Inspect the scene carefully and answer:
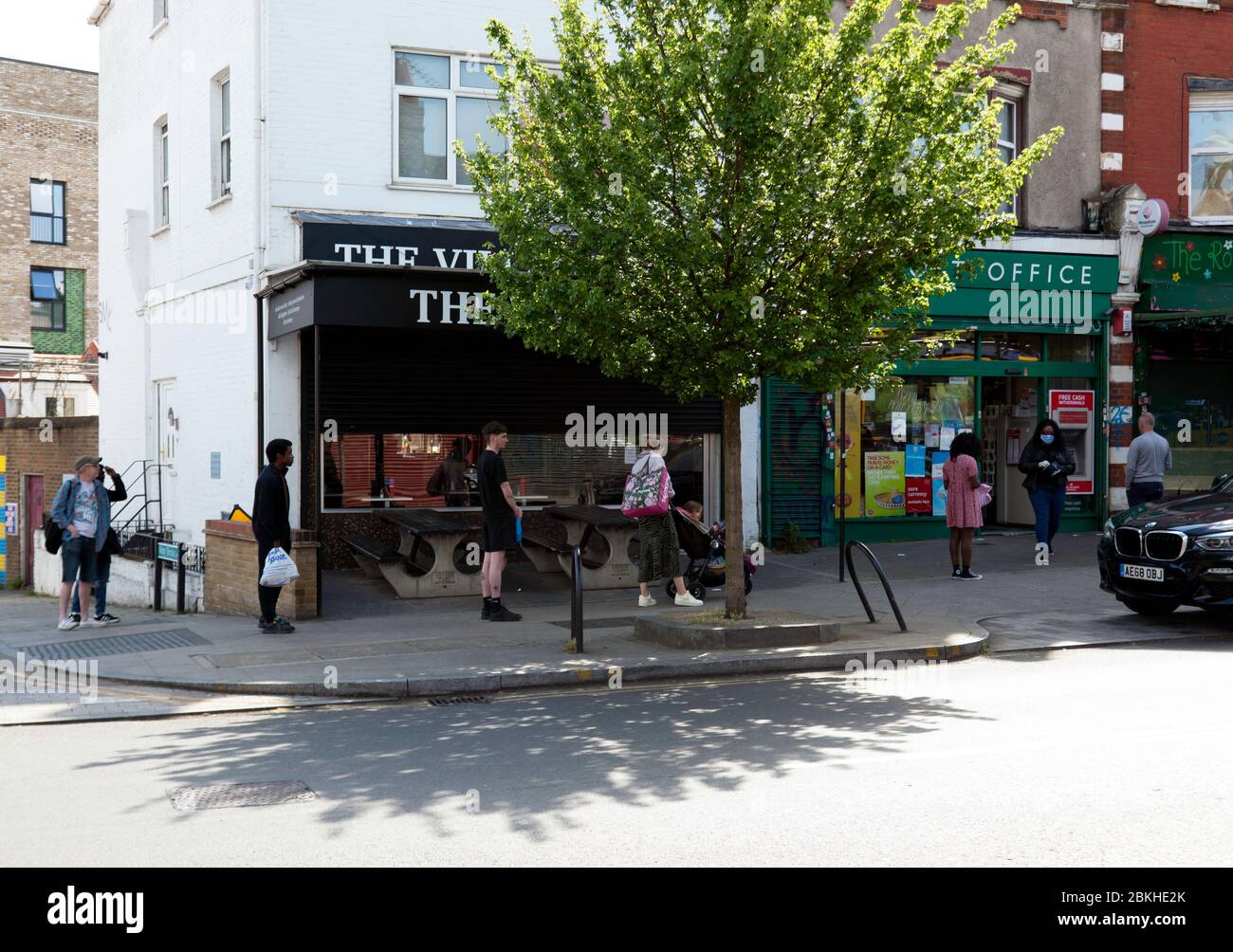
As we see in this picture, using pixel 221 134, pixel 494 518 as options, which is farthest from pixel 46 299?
pixel 494 518

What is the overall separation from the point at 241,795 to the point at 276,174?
1011 cm

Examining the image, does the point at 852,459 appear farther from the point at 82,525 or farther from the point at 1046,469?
the point at 82,525

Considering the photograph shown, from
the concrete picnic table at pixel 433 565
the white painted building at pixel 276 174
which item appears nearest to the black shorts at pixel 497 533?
the concrete picnic table at pixel 433 565

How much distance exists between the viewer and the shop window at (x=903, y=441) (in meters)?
17.7

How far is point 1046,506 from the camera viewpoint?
15711mm

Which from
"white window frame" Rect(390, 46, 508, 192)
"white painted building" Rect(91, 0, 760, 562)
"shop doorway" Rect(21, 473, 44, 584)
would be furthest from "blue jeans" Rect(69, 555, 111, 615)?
"shop doorway" Rect(21, 473, 44, 584)

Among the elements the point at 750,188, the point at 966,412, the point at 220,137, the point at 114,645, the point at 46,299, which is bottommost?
the point at 114,645

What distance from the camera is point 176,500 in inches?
720

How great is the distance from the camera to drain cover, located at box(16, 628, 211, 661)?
11547 millimetres

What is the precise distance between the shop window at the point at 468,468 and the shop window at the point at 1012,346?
479 cm

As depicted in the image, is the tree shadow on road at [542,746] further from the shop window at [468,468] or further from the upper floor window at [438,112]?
the upper floor window at [438,112]
